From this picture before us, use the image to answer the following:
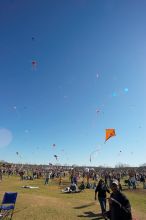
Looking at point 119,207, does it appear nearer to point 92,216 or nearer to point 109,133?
point 92,216

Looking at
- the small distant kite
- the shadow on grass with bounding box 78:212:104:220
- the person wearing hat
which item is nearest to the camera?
the person wearing hat

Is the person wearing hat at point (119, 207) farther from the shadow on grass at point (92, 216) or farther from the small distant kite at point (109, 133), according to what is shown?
the small distant kite at point (109, 133)

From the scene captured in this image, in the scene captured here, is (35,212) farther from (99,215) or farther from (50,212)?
(99,215)

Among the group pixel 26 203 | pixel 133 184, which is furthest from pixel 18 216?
pixel 133 184

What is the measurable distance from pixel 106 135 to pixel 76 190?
6.79m

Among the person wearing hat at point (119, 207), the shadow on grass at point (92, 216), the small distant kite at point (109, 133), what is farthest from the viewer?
the small distant kite at point (109, 133)

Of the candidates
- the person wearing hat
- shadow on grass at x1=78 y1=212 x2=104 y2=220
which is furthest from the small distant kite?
the person wearing hat

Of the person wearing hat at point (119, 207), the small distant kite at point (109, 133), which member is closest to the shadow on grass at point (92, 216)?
the person wearing hat at point (119, 207)

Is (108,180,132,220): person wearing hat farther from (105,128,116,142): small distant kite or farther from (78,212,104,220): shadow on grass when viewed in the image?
(105,128,116,142): small distant kite

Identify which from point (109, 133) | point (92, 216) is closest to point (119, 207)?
A: point (92, 216)

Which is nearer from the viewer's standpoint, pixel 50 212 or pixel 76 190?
pixel 50 212

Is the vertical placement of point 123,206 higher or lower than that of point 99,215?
higher

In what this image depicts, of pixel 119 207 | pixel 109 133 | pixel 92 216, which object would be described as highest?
pixel 109 133

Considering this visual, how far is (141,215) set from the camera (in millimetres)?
14672
